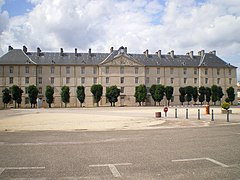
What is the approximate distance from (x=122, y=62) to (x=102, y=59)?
7.01 m

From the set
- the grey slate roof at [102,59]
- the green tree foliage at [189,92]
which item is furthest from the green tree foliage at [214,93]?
the grey slate roof at [102,59]

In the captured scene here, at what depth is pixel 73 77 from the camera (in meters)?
68.2

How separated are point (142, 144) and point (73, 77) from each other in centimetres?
6101

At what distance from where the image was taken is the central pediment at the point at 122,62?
226 ft

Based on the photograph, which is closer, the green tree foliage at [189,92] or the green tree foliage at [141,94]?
the green tree foliage at [141,94]

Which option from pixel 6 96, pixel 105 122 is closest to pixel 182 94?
pixel 6 96

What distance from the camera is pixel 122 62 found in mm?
69688

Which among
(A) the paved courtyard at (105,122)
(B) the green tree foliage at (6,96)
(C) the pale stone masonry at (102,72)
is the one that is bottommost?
(A) the paved courtyard at (105,122)

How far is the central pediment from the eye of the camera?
69000 millimetres

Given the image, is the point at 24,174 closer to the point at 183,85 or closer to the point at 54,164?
the point at 54,164

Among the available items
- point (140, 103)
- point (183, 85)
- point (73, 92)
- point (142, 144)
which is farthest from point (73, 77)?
point (142, 144)

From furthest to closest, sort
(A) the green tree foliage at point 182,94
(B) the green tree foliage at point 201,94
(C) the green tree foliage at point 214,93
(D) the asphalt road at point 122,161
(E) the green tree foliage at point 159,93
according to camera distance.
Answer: (C) the green tree foliage at point 214,93 → (B) the green tree foliage at point 201,94 → (A) the green tree foliage at point 182,94 → (E) the green tree foliage at point 159,93 → (D) the asphalt road at point 122,161

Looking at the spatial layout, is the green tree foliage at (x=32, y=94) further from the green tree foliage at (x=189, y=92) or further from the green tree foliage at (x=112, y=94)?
the green tree foliage at (x=189, y=92)

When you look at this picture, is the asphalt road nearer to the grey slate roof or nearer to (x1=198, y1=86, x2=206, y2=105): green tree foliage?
the grey slate roof
